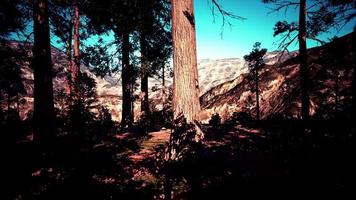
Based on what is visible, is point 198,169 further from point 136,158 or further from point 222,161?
point 136,158

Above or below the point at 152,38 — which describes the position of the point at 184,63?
below

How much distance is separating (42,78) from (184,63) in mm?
4894

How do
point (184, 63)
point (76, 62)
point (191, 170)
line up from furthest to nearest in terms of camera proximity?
point (76, 62)
point (184, 63)
point (191, 170)

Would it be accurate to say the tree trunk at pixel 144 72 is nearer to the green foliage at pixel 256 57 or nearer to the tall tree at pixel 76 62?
the tall tree at pixel 76 62

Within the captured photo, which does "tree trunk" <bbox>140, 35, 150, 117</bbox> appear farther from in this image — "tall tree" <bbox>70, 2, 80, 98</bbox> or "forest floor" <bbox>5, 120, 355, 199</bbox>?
"forest floor" <bbox>5, 120, 355, 199</bbox>

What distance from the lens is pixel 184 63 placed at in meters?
5.49

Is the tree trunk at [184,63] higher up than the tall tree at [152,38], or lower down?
lower down

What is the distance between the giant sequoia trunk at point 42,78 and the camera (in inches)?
279

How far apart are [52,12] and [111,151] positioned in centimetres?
696

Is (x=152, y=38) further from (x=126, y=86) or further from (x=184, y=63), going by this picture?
(x=184, y=63)

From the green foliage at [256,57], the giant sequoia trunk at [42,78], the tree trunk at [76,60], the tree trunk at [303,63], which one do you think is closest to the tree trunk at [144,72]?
the tree trunk at [76,60]

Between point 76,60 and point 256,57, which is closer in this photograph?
point 76,60

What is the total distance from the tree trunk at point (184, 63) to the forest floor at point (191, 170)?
110cm

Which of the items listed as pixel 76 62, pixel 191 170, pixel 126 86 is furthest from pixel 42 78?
pixel 76 62
